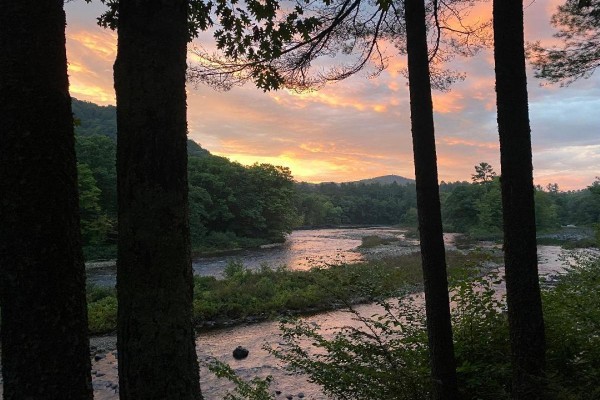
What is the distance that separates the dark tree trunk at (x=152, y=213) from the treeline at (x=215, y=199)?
3972 cm

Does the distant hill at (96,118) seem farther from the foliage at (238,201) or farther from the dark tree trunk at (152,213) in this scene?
the dark tree trunk at (152,213)

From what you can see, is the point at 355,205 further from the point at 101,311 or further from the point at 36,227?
the point at 36,227

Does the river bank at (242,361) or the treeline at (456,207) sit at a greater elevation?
the treeline at (456,207)

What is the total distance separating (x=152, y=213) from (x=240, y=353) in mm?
11336

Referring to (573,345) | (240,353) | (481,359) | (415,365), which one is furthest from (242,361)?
(573,345)

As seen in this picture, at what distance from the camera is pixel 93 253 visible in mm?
37031

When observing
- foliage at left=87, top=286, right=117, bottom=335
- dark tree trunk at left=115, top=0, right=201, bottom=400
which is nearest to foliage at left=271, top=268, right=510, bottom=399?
dark tree trunk at left=115, top=0, right=201, bottom=400

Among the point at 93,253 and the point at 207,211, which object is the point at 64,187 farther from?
the point at 207,211

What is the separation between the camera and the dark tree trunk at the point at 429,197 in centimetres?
459

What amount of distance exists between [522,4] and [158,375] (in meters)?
4.71

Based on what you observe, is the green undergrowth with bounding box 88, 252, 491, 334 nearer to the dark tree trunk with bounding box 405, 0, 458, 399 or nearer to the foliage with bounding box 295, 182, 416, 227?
the dark tree trunk with bounding box 405, 0, 458, 399

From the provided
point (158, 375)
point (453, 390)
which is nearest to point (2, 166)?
point (158, 375)

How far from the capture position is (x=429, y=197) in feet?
15.2

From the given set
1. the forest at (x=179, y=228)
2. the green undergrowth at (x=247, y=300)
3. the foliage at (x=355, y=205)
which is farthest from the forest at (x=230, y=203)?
the forest at (x=179, y=228)
